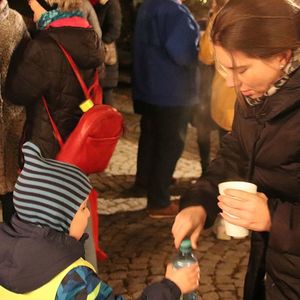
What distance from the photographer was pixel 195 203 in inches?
90.4

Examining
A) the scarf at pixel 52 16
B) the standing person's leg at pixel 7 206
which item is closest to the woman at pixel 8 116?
the standing person's leg at pixel 7 206

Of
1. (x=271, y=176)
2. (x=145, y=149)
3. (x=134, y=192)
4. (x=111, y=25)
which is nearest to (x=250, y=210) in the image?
(x=271, y=176)

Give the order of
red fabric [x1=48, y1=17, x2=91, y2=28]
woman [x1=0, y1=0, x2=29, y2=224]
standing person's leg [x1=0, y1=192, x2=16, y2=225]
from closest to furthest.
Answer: woman [x1=0, y1=0, x2=29, y2=224], red fabric [x1=48, y1=17, x2=91, y2=28], standing person's leg [x1=0, y1=192, x2=16, y2=225]

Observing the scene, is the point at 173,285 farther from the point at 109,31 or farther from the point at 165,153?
the point at 109,31

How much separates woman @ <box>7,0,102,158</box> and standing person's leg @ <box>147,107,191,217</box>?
1.44m

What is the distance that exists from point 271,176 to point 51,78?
202cm

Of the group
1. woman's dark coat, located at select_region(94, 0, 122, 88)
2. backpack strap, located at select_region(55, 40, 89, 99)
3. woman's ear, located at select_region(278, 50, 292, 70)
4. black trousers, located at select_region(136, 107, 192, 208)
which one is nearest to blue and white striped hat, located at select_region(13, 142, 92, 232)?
woman's ear, located at select_region(278, 50, 292, 70)

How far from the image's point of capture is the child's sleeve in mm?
2117

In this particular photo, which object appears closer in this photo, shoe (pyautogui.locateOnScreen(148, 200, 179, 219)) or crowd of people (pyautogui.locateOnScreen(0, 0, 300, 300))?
crowd of people (pyautogui.locateOnScreen(0, 0, 300, 300))

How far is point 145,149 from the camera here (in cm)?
591

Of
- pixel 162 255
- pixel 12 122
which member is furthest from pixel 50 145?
pixel 162 255

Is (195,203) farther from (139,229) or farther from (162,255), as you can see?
(139,229)

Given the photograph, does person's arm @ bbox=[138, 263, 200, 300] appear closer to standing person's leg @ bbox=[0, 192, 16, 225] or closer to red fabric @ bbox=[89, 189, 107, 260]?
red fabric @ bbox=[89, 189, 107, 260]

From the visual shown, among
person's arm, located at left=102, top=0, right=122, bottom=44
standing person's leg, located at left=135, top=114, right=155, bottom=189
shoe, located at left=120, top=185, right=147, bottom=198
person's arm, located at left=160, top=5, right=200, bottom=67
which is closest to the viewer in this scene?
person's arm, located at left=160, top=5, right=200, bottom=67
